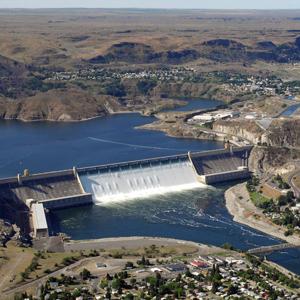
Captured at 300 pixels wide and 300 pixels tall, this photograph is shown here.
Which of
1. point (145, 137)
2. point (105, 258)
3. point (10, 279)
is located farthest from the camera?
point (145, 137)

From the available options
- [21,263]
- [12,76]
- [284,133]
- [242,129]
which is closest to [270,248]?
[21,263]

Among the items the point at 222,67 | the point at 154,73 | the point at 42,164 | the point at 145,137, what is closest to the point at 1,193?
the point at 42,164

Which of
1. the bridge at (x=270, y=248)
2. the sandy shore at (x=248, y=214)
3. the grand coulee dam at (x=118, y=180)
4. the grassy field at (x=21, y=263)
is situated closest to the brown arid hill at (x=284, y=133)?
the grand coulee dam at (x=118, y=180)

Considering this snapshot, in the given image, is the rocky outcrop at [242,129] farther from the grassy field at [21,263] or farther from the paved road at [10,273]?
the paved road at [10,273]

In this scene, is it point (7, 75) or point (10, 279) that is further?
point (7, 75)

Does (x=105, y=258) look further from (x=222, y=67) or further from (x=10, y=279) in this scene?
(x=222, y=67)

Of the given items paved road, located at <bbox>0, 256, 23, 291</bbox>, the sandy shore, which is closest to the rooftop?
paved road, located at <bbox>0, 256, 23, 291</bbox>
